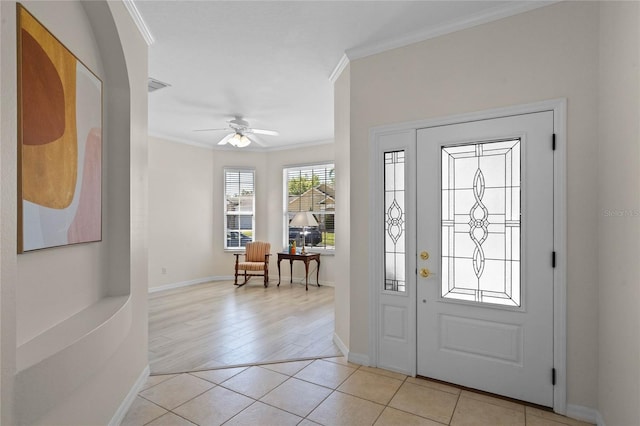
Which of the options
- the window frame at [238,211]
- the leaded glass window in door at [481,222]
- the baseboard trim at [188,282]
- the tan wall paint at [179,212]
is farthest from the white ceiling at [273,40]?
the baseboard trim at [188,282]

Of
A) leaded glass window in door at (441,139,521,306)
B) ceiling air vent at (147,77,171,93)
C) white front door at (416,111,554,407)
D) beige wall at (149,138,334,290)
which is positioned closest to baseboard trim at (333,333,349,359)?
white front door at (416,111,554,407)

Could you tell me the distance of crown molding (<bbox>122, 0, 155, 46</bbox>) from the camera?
2.48 meters

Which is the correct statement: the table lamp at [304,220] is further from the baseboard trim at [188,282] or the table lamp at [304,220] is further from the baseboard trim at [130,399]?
the baseboard trim at [130,399]

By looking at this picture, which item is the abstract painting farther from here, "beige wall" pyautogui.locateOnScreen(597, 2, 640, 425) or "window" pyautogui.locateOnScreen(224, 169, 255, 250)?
"window" pyautogui.locateOnScreen(224, 169, 255, 250)

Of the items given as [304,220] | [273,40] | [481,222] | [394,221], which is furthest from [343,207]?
[304,220]

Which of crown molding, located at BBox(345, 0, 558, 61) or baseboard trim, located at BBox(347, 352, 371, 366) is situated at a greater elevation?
crown molding, located at BBox(345, 0, 558, 61)

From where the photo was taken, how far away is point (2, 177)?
43.1 inches

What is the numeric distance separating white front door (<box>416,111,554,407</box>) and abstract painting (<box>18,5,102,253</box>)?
2.34 m

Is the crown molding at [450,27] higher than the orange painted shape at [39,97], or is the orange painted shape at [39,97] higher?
the crown molding at [450,27]

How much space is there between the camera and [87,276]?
2.13 meters

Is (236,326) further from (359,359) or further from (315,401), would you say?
(315,401)

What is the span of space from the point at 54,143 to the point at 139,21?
1557 mm

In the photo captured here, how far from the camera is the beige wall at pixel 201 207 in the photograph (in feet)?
20.8

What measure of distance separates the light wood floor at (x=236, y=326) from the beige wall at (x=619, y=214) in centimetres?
213
